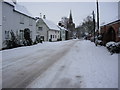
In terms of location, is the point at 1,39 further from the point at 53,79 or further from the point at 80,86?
the point at 80,86

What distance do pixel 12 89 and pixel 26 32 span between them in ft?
78.3

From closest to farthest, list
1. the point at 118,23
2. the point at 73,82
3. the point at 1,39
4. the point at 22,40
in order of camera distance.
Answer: the point at 73,82 → the point at 118,23 → the point at 1,39 → the point at 22,40

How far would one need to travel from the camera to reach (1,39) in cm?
2138

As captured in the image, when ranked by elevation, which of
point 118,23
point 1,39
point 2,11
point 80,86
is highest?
point 2,11

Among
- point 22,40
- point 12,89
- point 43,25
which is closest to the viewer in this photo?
point 12,89

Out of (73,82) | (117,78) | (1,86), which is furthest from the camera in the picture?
(117,78)

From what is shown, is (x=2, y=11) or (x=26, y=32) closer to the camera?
(x=2, y=11)

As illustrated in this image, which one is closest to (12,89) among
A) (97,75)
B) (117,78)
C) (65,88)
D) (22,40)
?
(65,88)

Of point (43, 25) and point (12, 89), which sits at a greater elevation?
point (43, 25)

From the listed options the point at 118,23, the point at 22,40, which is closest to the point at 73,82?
the point at 118,23

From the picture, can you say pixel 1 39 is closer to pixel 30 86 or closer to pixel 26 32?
pixel 26 32

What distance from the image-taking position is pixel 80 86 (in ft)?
20.9

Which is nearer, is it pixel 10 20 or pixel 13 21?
pixel 10 20

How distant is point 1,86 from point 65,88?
2.40 meters
